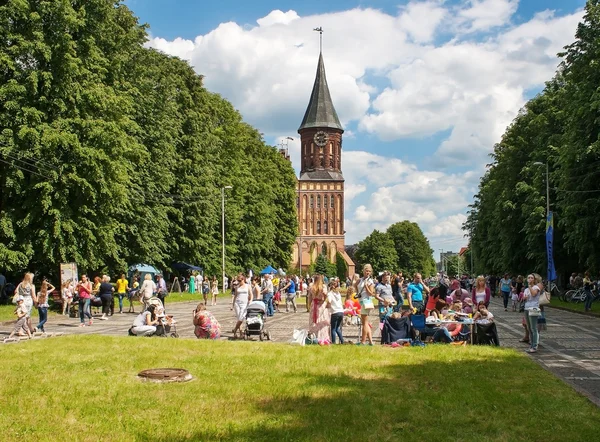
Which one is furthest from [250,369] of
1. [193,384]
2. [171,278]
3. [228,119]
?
[228,119]

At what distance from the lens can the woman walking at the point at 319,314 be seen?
55.7 ft

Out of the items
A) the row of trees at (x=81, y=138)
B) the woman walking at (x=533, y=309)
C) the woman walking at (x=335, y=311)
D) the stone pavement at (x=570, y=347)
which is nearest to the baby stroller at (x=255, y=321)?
the woman walking at (x=335, y=311)

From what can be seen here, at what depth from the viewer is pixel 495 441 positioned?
756 centimetres

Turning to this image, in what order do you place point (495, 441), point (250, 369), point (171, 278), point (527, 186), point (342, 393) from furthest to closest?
1. point (171, 278)
2. point (527, 186)
3. point (250, 369)
4. point (342, 393)
5. point (495, 441)

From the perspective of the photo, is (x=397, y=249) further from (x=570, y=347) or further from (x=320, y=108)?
(x=570, y=347)

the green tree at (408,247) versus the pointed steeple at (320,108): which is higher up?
the pointed steeple at (320,108)

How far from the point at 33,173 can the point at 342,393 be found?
23.0 m

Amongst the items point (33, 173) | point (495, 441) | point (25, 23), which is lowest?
point (495, 441)

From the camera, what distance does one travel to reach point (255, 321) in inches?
734

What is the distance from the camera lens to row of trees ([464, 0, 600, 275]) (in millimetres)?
32781

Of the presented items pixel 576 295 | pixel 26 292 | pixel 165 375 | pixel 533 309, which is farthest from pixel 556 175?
pixel 165 375

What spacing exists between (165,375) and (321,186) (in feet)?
427

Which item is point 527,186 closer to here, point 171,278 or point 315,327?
point 171,278

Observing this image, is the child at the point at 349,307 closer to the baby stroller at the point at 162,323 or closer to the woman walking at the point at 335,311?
the woman walking at the point at 335,311
